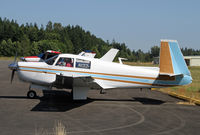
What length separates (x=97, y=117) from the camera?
9500mm

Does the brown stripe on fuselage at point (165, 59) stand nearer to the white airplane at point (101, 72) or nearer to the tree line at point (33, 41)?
the white airplane at point (101, 72)

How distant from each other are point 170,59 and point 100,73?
374cm

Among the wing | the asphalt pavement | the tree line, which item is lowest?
the asphalt pavement

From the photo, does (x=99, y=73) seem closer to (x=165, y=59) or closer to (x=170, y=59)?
(x=165, y=59)

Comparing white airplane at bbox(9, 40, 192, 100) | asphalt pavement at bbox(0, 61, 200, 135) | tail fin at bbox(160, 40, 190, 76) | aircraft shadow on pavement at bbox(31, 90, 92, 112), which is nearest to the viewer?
asphalt pavement at bbox(0, 61, 200, 135)

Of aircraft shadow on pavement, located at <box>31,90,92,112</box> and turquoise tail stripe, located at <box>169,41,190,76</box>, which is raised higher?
turquoise tail stripe, located at <box>169,41,190,76</box>

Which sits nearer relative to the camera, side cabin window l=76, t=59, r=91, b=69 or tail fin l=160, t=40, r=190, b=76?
side cabin window l=76, t=59, r=91, b=69

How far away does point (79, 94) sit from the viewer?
12078 mm

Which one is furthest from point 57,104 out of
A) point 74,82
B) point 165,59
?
point 165,59

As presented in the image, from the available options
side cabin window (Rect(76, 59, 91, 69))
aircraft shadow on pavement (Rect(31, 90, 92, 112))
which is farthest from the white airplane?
aircraft shadow on pavement (Rect(31, 90, 92, 112))

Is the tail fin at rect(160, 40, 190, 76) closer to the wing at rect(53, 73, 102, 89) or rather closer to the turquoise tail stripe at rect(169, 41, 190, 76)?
the turquoise tail stripe at rect(169, 41, 190, 76)

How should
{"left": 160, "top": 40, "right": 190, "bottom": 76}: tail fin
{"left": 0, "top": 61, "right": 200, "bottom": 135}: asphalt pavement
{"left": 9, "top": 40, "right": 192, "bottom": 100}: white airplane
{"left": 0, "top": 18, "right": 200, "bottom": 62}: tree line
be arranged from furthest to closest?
{"left": 0, "top": 18, "right": 200, "bottom": 62}: tree line, {"left": 160, "top": 40, "right": 190, "bottom": 76}: tail fin, {"left": 9, "top": 40, "right": 192, "bottom": 100}: white airplane, {"left": 0, "top": 61, "right": 200, "bottom": 135}: asphalt pavement

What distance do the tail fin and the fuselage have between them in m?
0.38

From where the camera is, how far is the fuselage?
12320 mm
